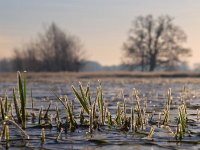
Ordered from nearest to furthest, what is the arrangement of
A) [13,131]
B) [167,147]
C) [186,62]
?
[167,147] < [13,131] < [186,62]

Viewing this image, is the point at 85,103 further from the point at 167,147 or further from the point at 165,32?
the point at 165,32

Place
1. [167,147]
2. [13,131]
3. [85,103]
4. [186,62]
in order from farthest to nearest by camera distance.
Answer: [186,62], [85,103], [13,131], [167,147]

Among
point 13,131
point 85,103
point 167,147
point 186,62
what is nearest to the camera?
point 167,147

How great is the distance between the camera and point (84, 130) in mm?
5617

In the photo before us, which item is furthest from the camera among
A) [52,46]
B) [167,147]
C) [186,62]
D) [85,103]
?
[52,46]

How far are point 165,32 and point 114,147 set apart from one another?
61844 mm

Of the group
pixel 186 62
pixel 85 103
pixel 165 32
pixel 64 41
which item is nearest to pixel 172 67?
pixel 186 62

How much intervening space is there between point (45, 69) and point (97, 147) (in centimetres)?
6125

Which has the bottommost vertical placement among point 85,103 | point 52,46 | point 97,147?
Result: point 97,147

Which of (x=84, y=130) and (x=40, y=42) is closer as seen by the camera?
(x=84, y=130)

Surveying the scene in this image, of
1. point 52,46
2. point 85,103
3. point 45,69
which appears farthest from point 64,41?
point 85,103

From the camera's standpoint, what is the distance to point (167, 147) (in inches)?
175

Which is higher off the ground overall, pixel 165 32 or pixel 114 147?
pixel 165 32

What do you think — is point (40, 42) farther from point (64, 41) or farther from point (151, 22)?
point (151, 22)
